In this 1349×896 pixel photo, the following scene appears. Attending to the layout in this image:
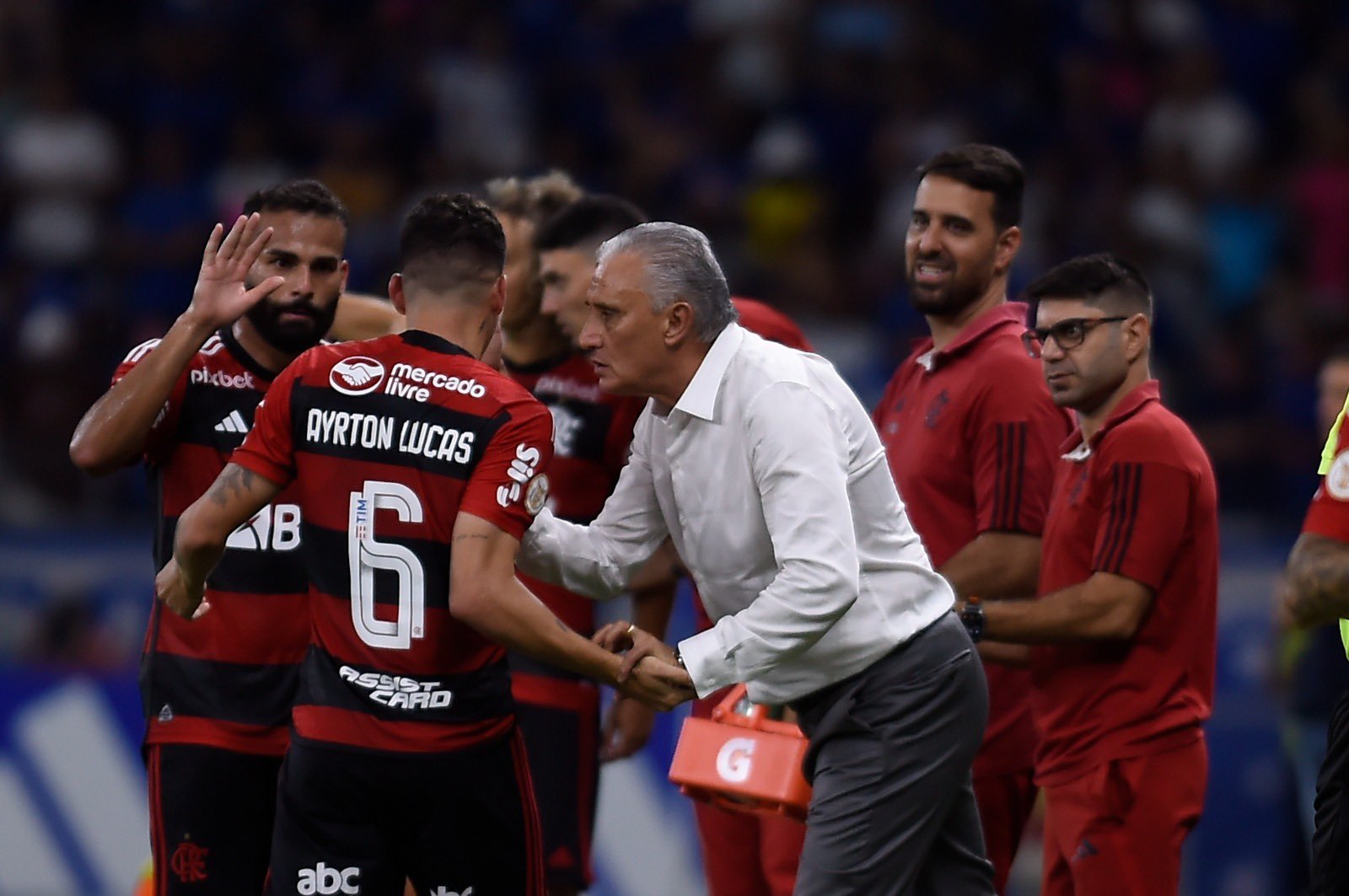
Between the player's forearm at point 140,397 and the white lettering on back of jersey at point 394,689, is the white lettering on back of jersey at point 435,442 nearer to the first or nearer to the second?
the white lettering on back of jersey at point 394,689

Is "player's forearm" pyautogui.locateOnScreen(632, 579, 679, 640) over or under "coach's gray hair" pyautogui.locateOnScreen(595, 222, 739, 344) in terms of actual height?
under

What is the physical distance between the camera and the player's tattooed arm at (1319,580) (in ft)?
14.4

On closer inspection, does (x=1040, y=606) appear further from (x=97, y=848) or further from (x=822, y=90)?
(x=822, y=90)

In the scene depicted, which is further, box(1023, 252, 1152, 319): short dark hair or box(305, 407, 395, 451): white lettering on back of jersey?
box(1023, 252, 1152, 319): short dark hair

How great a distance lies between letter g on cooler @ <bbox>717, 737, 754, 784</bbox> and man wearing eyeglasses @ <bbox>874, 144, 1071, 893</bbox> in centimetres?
95

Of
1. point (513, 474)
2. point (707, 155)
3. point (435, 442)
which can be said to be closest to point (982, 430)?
point (513, 474)

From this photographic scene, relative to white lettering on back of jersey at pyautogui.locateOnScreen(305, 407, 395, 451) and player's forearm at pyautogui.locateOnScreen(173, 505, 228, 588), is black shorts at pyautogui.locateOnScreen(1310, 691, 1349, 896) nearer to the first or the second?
white lettering on back of jersey at pyautogui.locateOnScreen(305, 407, 395, 451)

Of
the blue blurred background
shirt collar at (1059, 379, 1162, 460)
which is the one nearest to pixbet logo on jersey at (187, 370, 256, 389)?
shirt collar at (1059, 379, 1162, 460)

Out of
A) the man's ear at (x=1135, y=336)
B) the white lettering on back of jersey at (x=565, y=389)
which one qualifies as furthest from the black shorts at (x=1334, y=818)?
the white lettering on back of jersey at (x=565, y=389)

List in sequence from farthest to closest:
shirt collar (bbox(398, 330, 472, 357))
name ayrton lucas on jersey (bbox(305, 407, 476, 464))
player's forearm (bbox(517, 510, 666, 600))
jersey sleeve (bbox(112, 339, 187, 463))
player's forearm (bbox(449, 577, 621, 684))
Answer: jersey sleeve (bbox(112, 339, 187, 463)) < player's forearm (bbox(517, 510, 666, 600)) < shirt collar (bbox(398, 330, 472, 357)) < name ayrton lucas on jersey (bbox(305, 407, 476, 464)) < player's forearm (bbox(449, 577, 621, 684))

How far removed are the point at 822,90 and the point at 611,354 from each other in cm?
910

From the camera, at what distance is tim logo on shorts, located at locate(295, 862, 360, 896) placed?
4.70 meters

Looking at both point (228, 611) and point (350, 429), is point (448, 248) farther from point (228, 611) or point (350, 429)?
point (228, 611)

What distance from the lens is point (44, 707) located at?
31.0 feet
